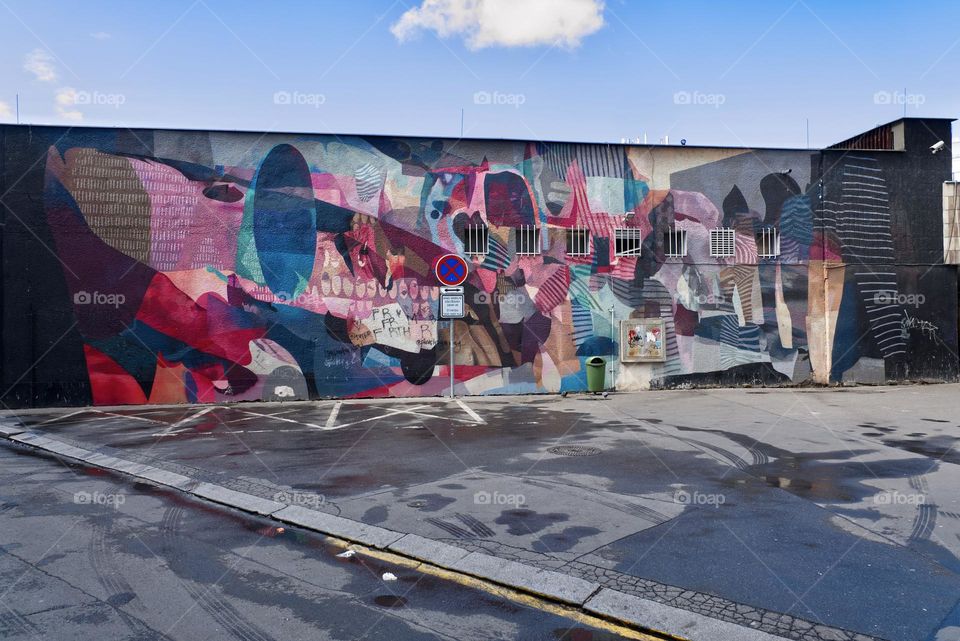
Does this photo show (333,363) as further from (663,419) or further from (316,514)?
(316,514)

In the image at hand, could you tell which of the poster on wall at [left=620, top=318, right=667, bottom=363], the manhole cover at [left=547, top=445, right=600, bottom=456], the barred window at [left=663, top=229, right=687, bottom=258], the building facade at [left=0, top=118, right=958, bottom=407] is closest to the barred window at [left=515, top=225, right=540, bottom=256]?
the building facade at [left=0, top=118, right=958, bottom=407]

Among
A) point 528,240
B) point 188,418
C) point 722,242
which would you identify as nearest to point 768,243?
point 722,242

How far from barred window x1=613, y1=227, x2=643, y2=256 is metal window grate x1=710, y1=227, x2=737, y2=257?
1989 mm

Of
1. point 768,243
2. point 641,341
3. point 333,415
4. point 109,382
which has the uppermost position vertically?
point 768,243

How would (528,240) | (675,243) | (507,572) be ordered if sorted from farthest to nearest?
(675,243) → (528,240) → (507,572)

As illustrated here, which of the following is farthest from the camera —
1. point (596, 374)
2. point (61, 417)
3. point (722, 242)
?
point (722, 242)

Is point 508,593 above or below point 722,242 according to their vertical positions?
below

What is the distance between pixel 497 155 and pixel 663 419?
26.7 ft

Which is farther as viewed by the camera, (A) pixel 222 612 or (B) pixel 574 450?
(B) pixel 574 450

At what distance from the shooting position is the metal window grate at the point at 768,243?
18531 millimetres

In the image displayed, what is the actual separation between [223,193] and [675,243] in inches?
454

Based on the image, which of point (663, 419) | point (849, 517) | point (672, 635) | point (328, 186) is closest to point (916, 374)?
point (663, 419)

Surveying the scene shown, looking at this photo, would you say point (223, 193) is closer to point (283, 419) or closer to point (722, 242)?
point (283, 419)

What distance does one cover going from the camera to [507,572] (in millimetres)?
5527
